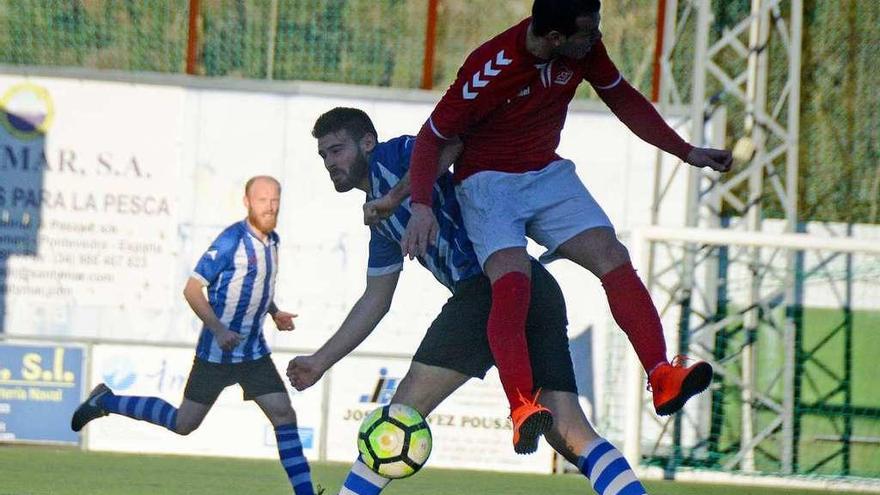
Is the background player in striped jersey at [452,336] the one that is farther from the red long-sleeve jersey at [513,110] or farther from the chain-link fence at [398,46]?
the chain-link fence at [398,46]

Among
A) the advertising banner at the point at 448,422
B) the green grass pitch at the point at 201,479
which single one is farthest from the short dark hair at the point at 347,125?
the advertising banner at the point at 448,422

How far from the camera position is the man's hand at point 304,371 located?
19.1ft

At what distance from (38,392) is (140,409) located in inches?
146

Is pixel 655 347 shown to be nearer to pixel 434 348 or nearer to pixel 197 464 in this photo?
pixel 434 348

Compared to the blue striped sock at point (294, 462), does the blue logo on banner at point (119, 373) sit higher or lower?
higher

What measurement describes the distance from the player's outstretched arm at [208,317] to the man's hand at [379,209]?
313 cm

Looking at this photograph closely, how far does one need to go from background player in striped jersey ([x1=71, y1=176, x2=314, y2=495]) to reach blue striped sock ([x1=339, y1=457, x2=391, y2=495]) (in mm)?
2706

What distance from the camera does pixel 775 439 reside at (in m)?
12.3

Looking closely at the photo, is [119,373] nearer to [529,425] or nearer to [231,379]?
[231,379]

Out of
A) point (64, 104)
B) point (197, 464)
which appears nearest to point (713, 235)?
point (197, 464)

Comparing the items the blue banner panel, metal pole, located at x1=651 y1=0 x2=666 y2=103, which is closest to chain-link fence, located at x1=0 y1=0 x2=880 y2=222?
metal pole, located at x1=651 y1=0 x2=666 y2=103

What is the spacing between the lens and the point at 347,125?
6.17 meters

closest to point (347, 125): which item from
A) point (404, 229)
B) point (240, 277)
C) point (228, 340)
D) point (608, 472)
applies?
point (404, 229)

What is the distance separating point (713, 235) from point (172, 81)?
4355 mm
